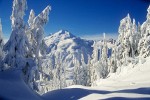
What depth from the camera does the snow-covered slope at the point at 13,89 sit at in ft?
42.1

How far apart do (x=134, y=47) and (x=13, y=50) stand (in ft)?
115

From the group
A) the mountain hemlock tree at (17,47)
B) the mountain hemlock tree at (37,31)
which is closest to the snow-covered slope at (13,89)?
the mountain hemlock tree at (17,47)

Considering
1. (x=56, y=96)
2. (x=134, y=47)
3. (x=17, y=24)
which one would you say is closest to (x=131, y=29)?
(x=134, y=47)

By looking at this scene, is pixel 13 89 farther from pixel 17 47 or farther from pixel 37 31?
pixel 37 31

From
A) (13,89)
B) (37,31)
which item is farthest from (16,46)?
(13,89)

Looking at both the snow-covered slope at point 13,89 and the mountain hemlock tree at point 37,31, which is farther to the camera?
the mountain hemlock tree at point 37,31

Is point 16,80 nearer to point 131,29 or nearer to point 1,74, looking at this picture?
point 1,74

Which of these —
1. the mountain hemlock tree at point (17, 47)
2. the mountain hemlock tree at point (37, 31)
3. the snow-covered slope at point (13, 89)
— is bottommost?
the snow-covered slope at point (13, 89)

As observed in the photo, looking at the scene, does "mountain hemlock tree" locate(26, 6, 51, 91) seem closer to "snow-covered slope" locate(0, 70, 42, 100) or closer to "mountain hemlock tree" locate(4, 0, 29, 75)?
"mountain hemlock tree" locate(4, 0, 29, 75)

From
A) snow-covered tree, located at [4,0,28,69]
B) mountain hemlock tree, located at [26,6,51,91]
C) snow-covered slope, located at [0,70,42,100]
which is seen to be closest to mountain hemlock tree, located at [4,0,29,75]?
snow-covered tree, located at [4,0,28,69]

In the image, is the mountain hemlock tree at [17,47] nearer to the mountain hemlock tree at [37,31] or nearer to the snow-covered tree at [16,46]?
the snow-covered tree at [16,46]

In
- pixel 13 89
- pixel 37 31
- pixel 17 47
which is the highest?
pixel 37 31

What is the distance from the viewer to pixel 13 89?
13602 millimetres

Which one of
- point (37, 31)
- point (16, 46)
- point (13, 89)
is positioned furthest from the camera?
point (37, 31)
